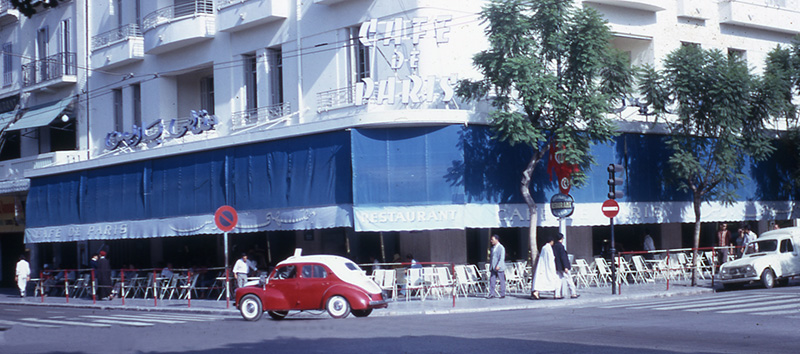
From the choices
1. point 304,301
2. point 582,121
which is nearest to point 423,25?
point 582,121

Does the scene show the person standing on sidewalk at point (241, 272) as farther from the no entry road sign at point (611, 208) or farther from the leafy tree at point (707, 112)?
the leafy tree at point (707, 112)

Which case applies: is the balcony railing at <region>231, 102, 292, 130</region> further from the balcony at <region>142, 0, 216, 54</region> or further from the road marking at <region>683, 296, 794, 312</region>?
the road marking at <region>683, 296, 794, 312</region>

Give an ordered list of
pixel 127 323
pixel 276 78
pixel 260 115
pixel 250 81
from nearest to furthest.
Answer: pixel 127 323
pixel 260 115
pixel 276 78
pixel 250 81

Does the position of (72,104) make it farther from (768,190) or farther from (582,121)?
(768,190)

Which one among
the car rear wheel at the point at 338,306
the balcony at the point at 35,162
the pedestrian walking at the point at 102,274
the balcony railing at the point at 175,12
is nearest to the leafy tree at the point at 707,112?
the car rear wheel at the point at 338,306

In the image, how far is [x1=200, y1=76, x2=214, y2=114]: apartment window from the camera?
3388 centimetres

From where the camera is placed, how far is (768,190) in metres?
33.2

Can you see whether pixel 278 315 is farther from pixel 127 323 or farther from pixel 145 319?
pixel 145 319

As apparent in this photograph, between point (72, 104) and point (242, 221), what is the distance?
13428 mm

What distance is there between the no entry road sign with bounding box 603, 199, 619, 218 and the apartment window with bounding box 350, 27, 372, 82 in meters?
8.00

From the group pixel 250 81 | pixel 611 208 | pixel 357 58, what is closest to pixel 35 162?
pixel 250 81

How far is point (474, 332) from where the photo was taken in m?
15.6

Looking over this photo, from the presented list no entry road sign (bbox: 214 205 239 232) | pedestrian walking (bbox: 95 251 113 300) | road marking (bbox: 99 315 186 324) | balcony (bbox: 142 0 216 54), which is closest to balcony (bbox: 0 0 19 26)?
balcony (bbox: 142 0 216 54)

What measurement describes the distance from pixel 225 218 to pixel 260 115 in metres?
6.81
